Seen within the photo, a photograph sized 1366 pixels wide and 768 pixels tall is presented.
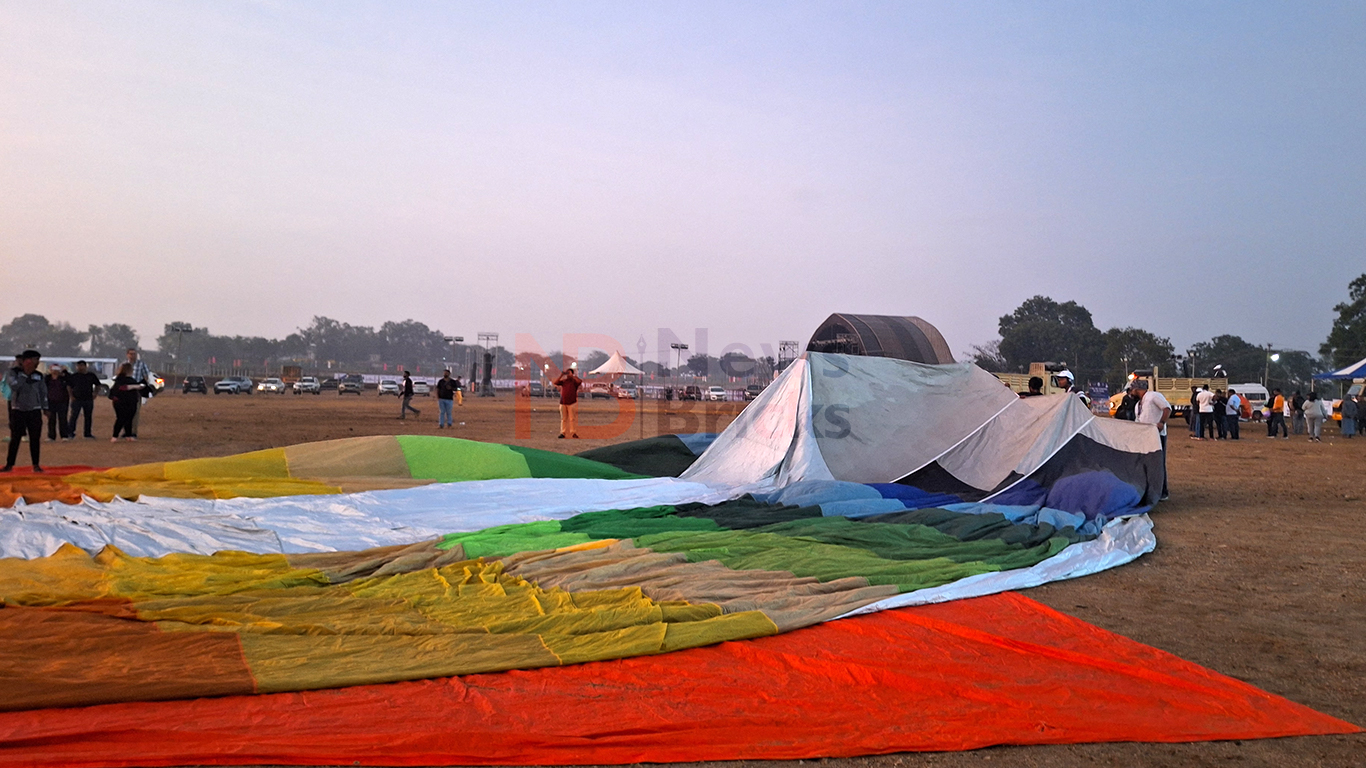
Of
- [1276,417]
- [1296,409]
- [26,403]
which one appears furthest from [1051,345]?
[26,403]

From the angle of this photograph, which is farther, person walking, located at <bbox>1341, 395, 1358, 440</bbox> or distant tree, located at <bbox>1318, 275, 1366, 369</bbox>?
distant tree, located at <bbox>1318, 275, 1366, 369</bbox>

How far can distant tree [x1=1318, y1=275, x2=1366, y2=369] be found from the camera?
46.4 m

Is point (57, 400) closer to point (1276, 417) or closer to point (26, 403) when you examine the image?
point (26, 403)

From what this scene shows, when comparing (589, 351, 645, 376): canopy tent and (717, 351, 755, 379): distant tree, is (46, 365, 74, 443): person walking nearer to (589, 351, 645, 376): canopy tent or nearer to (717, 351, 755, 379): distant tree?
(717, 351, 755, 379): distant tree

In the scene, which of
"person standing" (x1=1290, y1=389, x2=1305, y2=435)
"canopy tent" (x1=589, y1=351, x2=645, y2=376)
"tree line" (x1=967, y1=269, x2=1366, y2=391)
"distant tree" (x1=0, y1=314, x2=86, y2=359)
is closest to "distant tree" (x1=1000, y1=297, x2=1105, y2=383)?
"tree line" (x1=967, y1=269, x2=1366, y2=391)

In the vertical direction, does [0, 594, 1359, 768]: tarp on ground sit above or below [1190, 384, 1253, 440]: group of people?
below

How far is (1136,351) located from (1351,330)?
1128 cm

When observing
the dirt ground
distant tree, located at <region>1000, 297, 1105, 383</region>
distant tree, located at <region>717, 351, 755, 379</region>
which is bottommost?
the dirt ground

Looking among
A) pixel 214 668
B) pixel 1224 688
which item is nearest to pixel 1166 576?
pixel 1224 688

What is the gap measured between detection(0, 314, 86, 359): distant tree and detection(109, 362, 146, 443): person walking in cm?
11044

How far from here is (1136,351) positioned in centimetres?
5659

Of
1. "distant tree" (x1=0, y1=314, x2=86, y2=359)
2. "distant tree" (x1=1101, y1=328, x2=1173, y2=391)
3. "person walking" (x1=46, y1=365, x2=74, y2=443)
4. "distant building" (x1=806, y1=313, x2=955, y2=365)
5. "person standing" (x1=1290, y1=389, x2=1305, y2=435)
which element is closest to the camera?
"person walking" (x1=46, y1=365, x2=74, y2=443)

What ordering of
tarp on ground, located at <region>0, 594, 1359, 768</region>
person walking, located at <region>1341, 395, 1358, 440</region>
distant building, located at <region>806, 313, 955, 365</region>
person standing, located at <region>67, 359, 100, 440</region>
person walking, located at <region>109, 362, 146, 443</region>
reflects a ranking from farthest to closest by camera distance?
1. distant building, located at <region>806, 313, 955, 365</region>
2. person walking, located at <region>1341, 395, 1358, 440</region>
3. person walking, located at <region>109, 362, 146, 443</region>
4. person standing, located at <region>67, 359, 100, 440</region>
5. tarp on ground, located at <region>0, 594, 1359, 768</region>

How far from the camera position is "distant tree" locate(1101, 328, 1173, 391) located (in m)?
55.9
